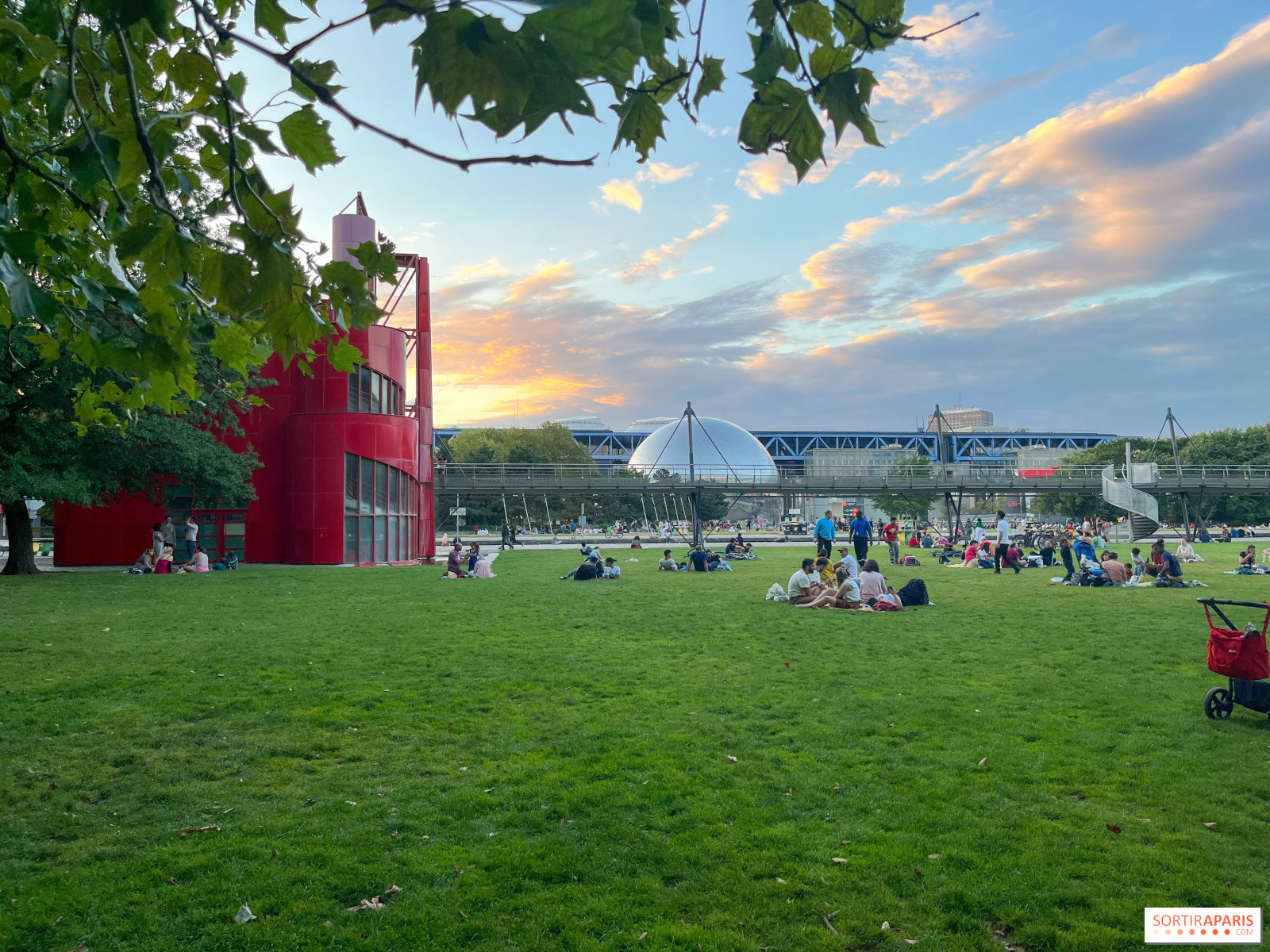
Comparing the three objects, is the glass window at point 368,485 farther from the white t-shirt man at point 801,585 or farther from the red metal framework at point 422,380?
the white t-shirt man at point 801,585

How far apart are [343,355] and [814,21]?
90.0 inches

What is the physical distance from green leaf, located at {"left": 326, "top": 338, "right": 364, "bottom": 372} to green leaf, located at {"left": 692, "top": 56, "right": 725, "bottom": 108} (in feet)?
5.72

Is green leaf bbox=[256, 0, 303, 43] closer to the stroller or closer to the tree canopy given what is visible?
the tree canopy

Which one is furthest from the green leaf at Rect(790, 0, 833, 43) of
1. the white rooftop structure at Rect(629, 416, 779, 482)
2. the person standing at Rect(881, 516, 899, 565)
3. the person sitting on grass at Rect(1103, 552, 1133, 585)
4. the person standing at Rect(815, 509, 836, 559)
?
the white rooftop structure at Rect(629, 416, 779, 482)

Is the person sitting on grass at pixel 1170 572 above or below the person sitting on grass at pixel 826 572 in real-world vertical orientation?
below

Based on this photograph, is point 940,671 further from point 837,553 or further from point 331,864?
point 837,553

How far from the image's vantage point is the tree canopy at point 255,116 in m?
1.81

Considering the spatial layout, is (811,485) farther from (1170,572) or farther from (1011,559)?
(1170,572)

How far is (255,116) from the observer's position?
2801 mm

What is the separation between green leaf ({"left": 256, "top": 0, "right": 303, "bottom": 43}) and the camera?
272cm

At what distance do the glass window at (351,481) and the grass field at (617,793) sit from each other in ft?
63.8

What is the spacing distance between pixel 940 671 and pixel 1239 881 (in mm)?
5679

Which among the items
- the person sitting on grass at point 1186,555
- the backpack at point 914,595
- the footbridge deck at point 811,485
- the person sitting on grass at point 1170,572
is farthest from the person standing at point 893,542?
the footbridge deck at point 811,485

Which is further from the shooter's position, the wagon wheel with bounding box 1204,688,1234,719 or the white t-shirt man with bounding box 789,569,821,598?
the white t-shirt man with bounding box 789,569,821,598
